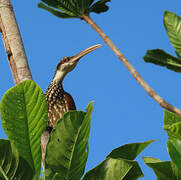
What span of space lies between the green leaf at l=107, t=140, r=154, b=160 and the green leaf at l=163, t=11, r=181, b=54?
0.44 metres

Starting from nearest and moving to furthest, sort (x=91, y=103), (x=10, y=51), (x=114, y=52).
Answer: (x=91, y=103) → (x=114, y=52) → (x=10, y=51)

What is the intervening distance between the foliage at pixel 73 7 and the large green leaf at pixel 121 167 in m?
0.75

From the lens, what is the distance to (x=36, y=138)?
45.4 inches

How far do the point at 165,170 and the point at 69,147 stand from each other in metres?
0.30

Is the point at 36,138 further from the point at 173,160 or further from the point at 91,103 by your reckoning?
the point at 173,160

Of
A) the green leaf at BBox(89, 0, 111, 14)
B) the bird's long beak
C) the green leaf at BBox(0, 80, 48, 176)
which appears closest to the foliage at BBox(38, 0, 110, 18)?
the green leaf at BBox(89, 0, 111, 14)


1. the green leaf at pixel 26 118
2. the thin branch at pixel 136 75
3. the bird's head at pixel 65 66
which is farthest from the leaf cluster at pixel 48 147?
the bird's head at pixel 65 66

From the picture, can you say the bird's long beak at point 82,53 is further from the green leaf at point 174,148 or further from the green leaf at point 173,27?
the green leaf at point 174,148

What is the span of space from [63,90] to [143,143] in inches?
145

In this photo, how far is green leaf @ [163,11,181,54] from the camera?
4.59 feet

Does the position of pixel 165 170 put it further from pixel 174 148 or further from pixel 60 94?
pixel 60 94

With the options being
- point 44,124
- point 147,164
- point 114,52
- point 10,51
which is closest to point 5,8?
point 10,51

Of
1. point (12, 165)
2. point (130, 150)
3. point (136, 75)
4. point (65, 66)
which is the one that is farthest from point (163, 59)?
point (65, 66)

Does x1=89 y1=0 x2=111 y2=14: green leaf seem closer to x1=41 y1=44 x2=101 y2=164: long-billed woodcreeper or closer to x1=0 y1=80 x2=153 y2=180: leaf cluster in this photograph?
x1=0 y1=80 x2=153 y2=180: leaf cluster
